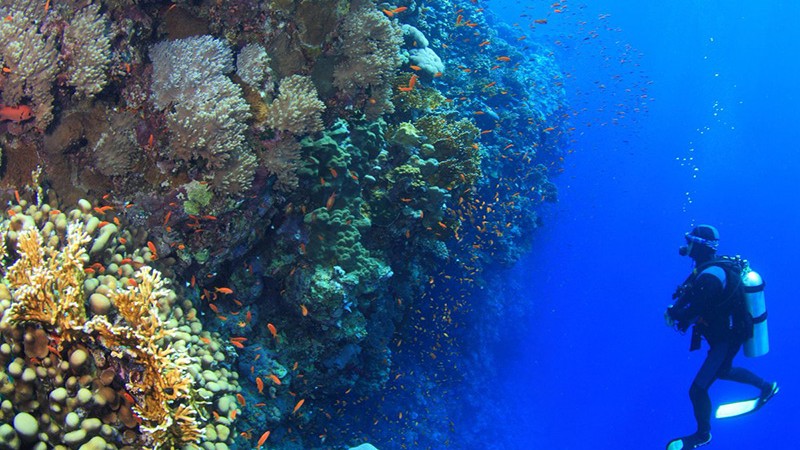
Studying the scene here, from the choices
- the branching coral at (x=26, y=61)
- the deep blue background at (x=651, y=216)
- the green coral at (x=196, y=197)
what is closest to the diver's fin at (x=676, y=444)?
the green coral at (x=196, y=197)

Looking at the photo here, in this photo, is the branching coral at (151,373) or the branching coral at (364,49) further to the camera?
the branching coral at (364,49)

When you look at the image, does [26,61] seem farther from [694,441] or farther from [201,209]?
[694,441]

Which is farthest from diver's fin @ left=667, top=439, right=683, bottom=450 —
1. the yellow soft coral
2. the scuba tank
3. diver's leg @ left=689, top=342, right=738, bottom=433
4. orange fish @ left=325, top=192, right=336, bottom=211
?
the yellow soft coral

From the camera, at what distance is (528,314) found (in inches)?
869

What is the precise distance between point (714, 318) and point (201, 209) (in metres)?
10.0

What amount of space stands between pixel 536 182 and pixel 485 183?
5.39 metres

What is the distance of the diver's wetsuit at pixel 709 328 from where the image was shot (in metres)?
8.27

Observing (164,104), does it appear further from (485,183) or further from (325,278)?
(485,183)

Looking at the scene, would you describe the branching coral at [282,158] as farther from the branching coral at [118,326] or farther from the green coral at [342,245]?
the branching coral at [118,326]

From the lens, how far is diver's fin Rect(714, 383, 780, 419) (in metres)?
8.98

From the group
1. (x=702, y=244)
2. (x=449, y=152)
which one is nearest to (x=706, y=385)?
(x=702, y=244)

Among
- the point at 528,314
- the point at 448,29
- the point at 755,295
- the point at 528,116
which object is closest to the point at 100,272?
the point at 755,295

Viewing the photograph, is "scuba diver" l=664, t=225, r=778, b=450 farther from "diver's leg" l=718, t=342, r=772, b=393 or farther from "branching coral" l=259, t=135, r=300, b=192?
"branching coral" l=259, t=135, r=300, b=192

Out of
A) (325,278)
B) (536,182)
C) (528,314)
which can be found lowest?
(325,278)
